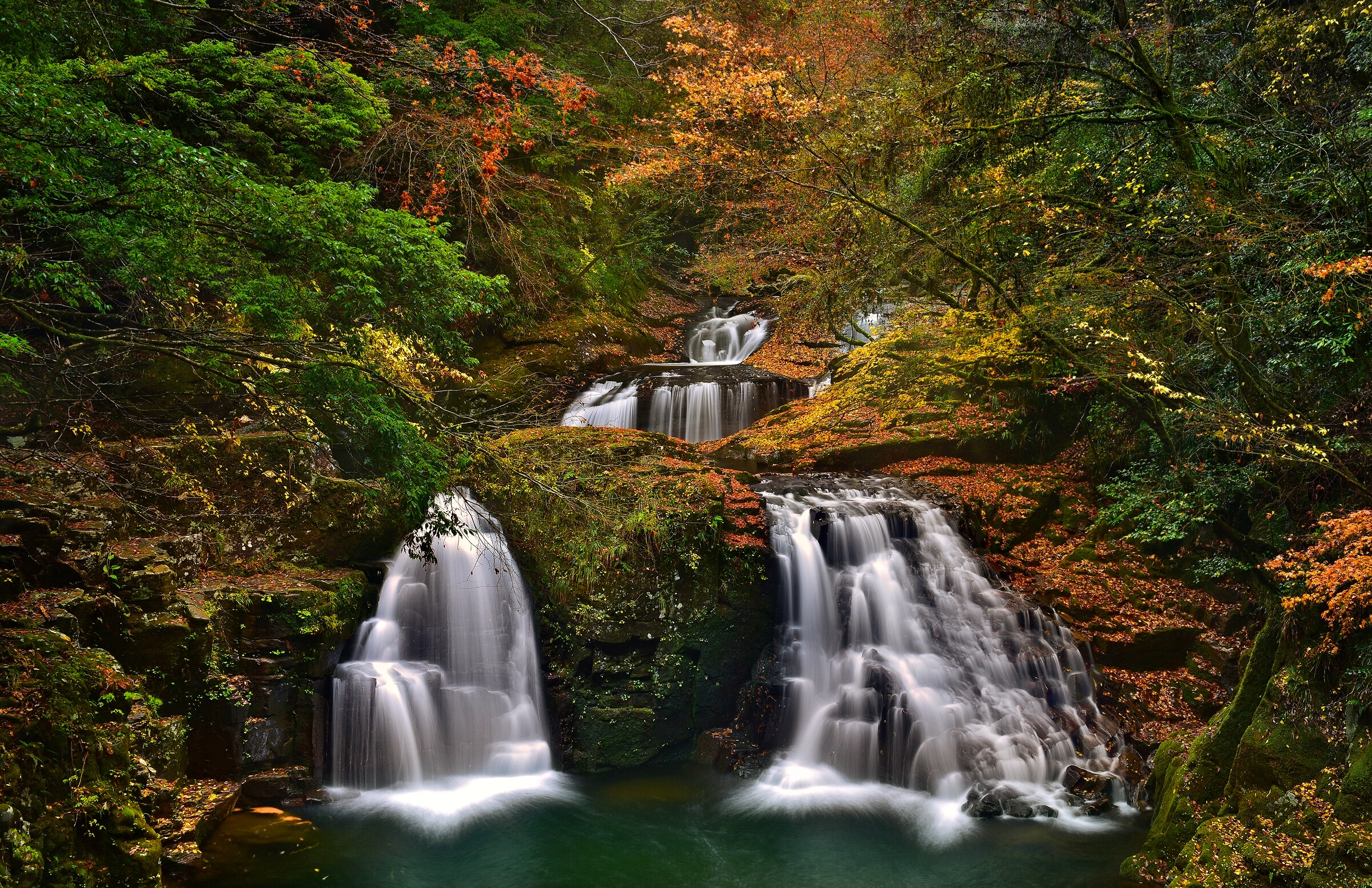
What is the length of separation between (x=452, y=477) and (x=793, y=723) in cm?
470

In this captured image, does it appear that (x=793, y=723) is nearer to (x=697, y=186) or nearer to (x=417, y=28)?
(x=697, y=186)

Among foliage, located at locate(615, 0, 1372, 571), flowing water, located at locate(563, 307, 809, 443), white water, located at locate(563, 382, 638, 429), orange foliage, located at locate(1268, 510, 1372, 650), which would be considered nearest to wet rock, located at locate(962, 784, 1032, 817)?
foliage, located at locate(615, 0, 1372, 571)

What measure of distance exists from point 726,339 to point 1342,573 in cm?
1457

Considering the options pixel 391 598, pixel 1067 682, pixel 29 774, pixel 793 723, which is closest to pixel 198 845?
pixel 29 774

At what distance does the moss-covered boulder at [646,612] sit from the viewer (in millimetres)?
8102

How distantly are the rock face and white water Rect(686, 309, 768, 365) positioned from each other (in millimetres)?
11054

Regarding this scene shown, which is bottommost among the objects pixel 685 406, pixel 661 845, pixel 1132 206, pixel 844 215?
pixel 661 845

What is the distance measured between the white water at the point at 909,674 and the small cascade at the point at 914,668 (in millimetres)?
14

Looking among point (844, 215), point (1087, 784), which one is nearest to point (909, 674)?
point (1087, 784)

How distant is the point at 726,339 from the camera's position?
18.5 m

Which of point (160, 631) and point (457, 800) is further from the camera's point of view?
point (457, 800)

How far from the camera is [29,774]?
391 cm

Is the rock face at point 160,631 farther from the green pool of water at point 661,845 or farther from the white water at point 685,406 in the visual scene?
the white water at point 685,406

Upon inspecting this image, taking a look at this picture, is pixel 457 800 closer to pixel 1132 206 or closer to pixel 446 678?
pixel 446 678
